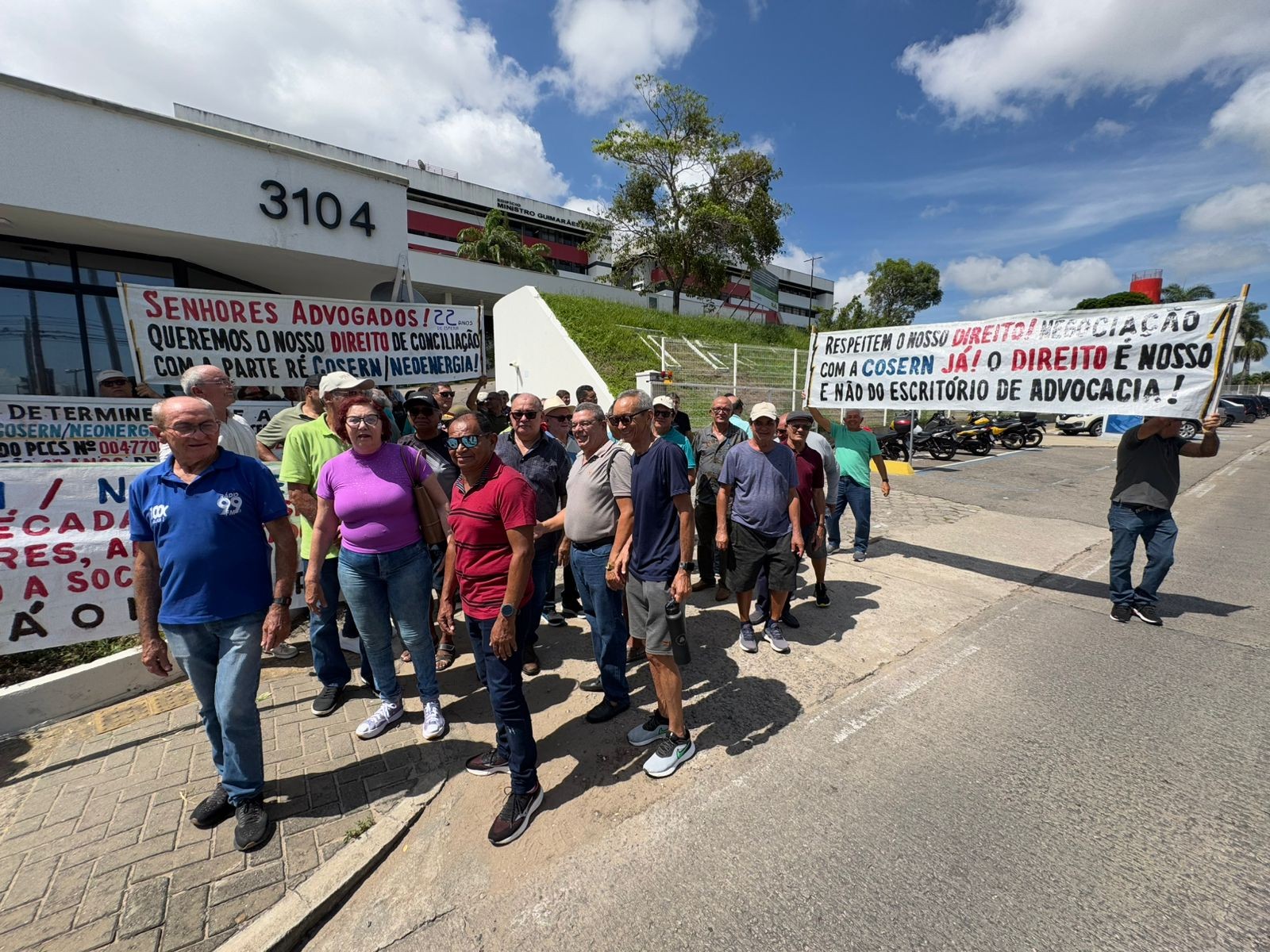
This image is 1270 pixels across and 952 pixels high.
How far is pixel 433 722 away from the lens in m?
3.14

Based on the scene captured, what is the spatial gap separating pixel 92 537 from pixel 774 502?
4491mm

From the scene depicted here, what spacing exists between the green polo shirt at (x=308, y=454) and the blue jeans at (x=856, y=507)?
15.7 ft

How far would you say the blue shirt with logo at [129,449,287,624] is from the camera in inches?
89.9

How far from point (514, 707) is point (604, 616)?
0.87 m

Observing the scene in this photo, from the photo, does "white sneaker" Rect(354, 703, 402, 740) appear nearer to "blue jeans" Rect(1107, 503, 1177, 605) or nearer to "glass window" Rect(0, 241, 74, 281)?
"blue jeans" Rect(1107, 503, 1177, 605)

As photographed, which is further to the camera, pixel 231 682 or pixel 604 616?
pixel 604 616

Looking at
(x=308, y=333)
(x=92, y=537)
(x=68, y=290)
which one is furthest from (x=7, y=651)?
(x=68, y=290)

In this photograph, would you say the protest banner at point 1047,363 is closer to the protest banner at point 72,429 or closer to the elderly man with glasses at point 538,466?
the elderly man with glasses at point 538,466

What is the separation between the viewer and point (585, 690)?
362cm

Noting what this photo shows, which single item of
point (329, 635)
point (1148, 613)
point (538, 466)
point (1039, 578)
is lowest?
point (1039, 578)

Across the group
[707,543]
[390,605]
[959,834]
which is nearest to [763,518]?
Answer: [707,543]

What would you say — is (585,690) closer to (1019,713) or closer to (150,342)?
(1019,713)

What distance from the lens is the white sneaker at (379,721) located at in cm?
310

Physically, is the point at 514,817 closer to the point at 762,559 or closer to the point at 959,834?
the point at 959,834
